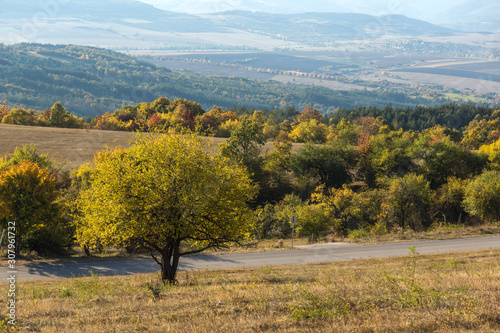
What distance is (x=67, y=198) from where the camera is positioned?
3644cm

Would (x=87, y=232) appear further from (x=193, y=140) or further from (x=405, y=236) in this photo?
(x=405, y=236)

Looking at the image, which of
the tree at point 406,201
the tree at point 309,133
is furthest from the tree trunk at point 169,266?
the tree at point 309,133

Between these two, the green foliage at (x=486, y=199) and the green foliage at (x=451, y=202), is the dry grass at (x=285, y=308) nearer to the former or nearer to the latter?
the green foliage at (x=486, y=199)

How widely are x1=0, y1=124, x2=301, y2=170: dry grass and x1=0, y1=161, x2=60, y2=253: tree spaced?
32.2 metres

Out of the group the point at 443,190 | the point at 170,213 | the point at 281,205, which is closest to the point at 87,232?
the point at 170,213

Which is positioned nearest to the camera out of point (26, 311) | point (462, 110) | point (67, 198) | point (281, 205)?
point (26, 311)

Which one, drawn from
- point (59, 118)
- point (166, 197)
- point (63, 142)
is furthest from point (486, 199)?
point (59, 118)

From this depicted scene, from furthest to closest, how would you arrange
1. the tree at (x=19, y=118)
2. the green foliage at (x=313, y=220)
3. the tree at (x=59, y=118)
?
the tree at (x=19, y=118) → the tree at (x=59, y=118) → the green foliage at (x=313, y=220)

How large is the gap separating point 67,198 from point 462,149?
59.7m

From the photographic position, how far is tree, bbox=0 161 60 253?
30406 mm

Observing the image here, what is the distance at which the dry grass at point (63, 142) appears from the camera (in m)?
69.4

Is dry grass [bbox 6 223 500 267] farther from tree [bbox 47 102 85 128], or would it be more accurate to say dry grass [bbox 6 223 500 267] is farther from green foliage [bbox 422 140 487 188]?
tree [bbox 47 102 85 128]

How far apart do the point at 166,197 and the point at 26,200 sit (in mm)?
19632

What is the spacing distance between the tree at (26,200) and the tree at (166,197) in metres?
15.5
